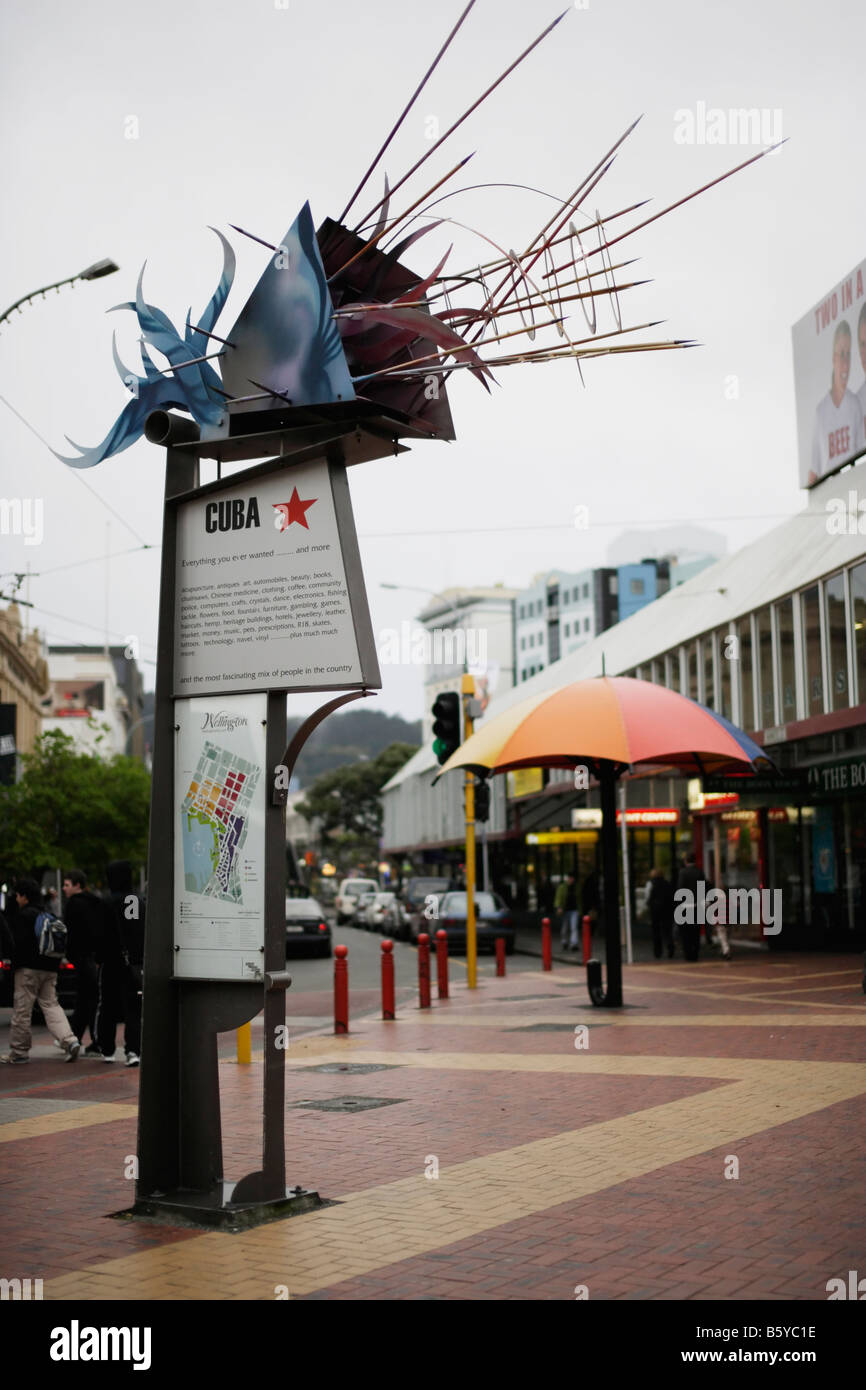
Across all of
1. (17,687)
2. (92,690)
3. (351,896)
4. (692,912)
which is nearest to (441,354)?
(692,912)

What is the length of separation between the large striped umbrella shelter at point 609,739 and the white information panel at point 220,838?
360 inches

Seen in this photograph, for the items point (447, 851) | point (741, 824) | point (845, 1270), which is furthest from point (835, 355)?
point (447, 851)

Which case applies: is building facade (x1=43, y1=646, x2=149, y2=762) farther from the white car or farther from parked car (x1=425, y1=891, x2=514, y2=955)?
parked car (x1=425, y1=891, x2=514, y2=955)

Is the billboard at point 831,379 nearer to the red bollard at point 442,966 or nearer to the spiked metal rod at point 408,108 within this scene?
the red bollard at point 442,966

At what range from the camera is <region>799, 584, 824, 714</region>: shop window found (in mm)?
25906

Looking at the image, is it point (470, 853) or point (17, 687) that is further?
point (17, 687)

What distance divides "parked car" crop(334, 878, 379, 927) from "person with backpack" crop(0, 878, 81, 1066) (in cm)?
4592

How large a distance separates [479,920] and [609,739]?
51.7 feet

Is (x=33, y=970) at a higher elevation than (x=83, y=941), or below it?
below

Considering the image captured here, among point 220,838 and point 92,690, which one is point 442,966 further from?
point 92,690

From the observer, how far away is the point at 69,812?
38.1 meters

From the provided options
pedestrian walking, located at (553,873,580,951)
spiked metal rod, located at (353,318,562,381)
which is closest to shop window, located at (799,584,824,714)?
pedestrian walking, located at (553,873,580,951)

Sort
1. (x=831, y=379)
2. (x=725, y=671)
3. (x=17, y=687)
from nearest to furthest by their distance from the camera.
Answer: (x=831, y=379) → (x=725, y=671) → (x=17, y=687)

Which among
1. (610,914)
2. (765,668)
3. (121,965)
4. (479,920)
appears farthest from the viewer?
(479,920)
